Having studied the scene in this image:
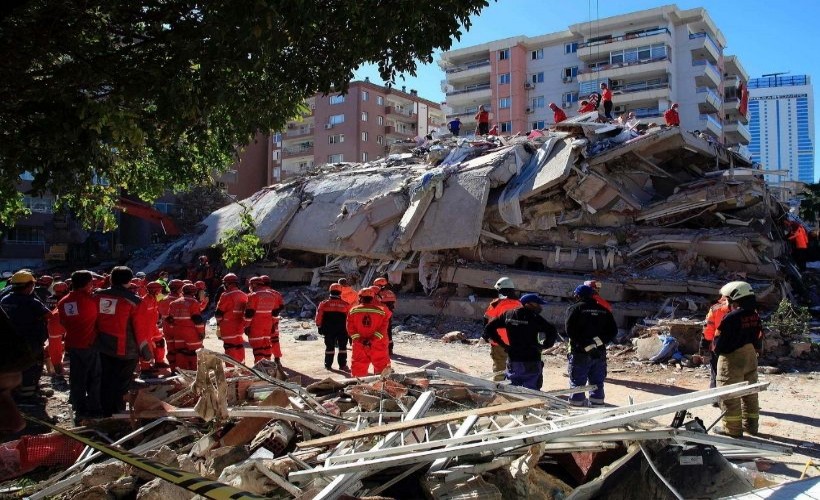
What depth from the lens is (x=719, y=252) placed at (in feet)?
48.8

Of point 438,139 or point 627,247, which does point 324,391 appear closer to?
point 627,247

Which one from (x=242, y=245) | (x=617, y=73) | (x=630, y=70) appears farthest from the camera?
(x=617, y=73)

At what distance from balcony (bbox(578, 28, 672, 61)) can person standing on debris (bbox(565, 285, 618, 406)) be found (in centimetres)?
4183

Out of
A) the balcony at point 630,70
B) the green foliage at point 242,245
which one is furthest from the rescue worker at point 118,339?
the balcony at point 630,70

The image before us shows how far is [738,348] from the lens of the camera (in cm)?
663

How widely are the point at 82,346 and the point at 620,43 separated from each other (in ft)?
150

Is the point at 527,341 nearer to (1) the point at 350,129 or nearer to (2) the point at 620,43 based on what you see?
(1) the point at 350,129

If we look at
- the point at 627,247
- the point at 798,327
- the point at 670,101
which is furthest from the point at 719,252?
the point at 670,101

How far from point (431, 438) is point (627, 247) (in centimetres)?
1256

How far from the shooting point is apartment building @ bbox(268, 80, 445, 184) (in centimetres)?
4783

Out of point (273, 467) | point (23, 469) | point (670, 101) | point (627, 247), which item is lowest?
point (23, 469)

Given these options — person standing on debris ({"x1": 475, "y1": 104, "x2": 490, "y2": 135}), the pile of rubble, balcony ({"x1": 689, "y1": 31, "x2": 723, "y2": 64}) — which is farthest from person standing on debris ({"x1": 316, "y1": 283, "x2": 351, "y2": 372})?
balcony ({"x1": 689, "y1": 31, "x2": 723, "y2": 64})

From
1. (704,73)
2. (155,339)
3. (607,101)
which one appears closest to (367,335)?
(155,339)

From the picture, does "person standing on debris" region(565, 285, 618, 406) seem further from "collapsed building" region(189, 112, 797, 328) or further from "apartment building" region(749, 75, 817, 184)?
"apartment building" region(749, 75, 817, 184)
